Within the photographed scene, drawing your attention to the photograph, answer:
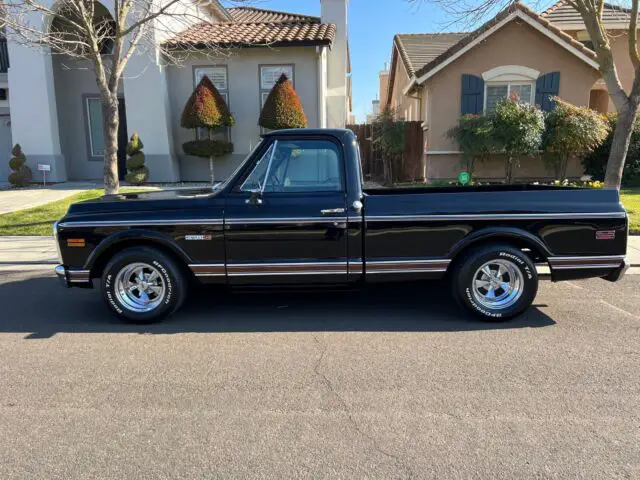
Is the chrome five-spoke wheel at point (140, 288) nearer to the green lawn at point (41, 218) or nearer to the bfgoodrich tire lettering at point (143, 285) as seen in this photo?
the bfgoodrich tire lettering at point (143, 285)

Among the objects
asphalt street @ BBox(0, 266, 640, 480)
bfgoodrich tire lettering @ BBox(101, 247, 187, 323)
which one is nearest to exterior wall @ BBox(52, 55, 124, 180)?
asphalt street @ BBox(0, 266, 640, 480)

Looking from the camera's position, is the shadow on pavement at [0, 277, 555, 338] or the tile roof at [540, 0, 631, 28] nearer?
the shadow on pavement at [0, 277, 555, 338]

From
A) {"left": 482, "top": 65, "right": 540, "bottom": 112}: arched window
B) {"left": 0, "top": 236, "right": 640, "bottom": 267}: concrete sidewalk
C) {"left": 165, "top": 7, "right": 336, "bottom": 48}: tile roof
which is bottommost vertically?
{"left": 0, "top": 236, "right": 640, "bottom": 267}: concrete sidewalk

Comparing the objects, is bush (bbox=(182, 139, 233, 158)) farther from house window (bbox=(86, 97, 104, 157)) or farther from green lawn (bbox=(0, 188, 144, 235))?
green lawn (bbox=(0, 188, 144, 235))

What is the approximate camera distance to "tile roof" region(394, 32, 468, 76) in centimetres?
2022

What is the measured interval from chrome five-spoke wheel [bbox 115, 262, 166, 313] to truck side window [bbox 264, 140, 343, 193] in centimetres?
148

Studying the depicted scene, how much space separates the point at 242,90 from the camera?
1691 centimetres

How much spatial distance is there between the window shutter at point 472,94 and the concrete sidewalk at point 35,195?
12.0 meters

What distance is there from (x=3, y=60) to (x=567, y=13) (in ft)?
69.6

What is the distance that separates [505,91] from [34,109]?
15283 mm

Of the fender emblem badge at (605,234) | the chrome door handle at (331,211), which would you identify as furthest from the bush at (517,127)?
the chrome door handle at (331,211)

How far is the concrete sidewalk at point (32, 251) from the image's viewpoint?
26.2 feet

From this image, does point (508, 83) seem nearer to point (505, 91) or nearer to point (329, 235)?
point (505, 91)

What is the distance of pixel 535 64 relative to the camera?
51.8ft
